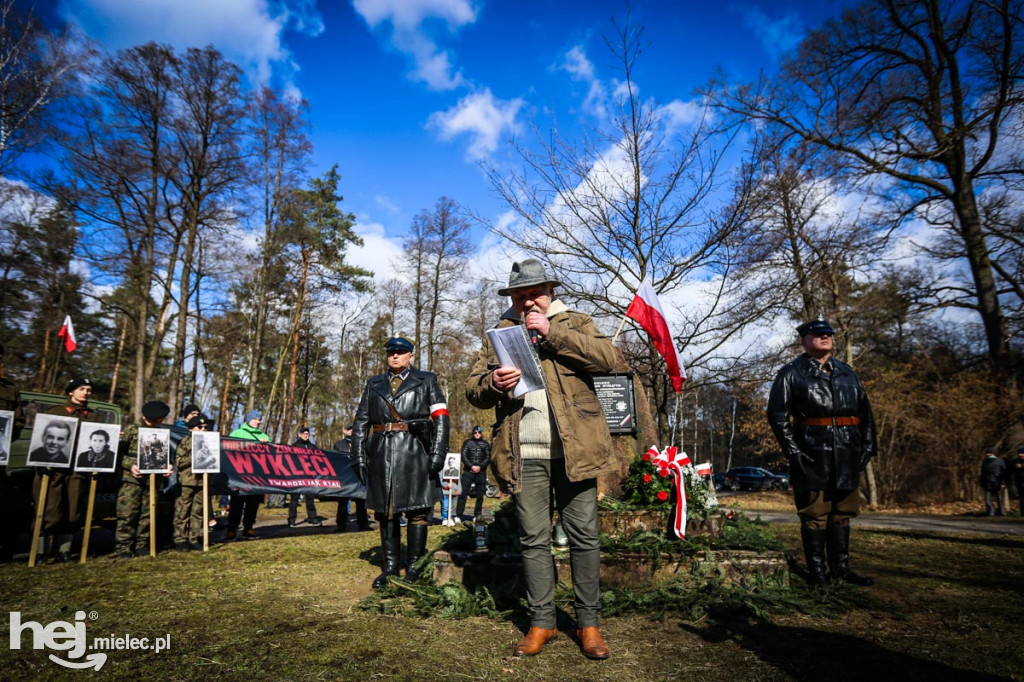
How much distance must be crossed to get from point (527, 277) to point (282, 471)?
7247mm

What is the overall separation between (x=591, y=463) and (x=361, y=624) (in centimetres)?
194

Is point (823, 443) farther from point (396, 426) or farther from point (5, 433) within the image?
point (5, 433)

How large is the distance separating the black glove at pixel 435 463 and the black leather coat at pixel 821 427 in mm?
2951

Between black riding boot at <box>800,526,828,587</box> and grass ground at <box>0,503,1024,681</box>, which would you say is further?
black riding boot at <box>800,526,828,587</box>

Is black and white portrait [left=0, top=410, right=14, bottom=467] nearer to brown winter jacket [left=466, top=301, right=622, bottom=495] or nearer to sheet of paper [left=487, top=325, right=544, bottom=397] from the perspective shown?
brown winter jacket [left=466, top=301, right=622, bottom=495]

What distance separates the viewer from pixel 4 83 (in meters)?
13.7

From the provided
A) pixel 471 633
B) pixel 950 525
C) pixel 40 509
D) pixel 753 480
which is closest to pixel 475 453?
pixel 40 509

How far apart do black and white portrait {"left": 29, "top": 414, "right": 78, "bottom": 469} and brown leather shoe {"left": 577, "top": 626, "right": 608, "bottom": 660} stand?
236 inches

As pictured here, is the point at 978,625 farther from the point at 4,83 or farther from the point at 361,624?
the point at 4,83

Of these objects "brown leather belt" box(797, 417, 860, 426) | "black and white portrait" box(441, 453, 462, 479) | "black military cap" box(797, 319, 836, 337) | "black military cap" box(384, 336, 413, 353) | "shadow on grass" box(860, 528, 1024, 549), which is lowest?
"shadow on grass" box(860, 528, 1024, 549)

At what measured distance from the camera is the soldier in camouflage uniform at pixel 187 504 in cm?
720

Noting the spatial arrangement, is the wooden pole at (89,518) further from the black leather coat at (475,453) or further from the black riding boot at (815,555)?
the black leather coat at (475,453)

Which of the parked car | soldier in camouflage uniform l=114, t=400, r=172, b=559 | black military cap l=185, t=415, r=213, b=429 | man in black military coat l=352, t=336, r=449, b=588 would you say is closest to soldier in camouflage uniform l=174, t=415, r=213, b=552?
soldier in camouflage uniform l=114, t=400, r=172, b=559

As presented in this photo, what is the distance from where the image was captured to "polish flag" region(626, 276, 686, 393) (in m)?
5.73
